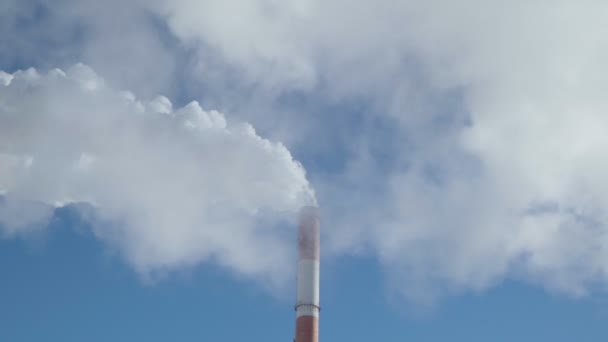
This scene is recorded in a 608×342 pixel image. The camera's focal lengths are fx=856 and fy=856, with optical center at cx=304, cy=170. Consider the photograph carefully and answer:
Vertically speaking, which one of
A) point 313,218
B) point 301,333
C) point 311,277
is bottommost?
point 301,333

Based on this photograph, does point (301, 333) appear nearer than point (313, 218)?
Yes

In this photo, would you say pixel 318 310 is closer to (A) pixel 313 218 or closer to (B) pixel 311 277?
(B) pixel 311 277

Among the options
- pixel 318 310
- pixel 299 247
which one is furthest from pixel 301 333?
pixel 299 247

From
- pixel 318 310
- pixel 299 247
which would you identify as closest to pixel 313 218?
pixel 299 247

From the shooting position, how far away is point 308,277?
47281 millimetres

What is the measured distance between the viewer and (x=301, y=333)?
4572 centimetres

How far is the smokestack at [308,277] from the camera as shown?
45844mm

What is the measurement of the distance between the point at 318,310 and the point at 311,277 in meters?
1.85

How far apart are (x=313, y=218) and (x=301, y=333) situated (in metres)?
7.15

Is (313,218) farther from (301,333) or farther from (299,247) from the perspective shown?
(301,333)

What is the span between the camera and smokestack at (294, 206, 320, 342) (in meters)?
45.8

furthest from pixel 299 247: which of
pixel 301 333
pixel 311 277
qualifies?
pixel 301 333

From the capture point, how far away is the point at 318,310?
46.8m

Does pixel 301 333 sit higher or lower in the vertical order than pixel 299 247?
lower
